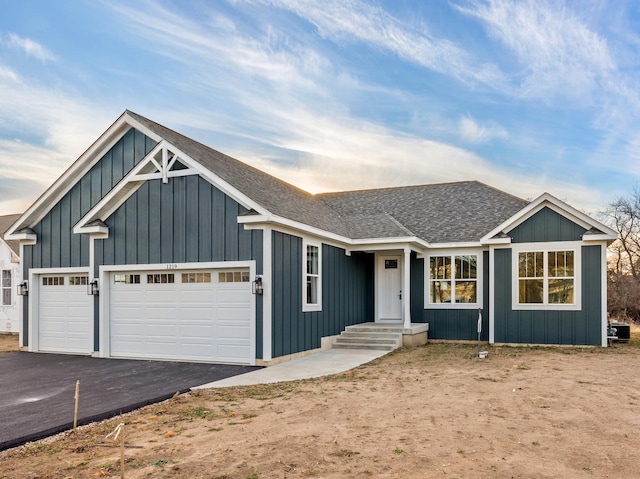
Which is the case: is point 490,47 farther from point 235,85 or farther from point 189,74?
point 189,74

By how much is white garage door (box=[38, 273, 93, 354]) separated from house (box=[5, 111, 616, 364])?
0.04 metres

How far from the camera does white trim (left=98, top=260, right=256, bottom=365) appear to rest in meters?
11.1

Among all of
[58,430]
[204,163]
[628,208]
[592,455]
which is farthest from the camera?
[628,208]

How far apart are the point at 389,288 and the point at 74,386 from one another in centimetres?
989

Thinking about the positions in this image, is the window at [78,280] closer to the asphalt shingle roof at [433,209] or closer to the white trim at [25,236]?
the white trim at [25,236]

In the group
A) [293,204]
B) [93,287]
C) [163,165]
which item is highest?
[163,165]

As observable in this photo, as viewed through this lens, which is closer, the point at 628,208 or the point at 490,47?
the point at 490,47

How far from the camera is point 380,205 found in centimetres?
1844

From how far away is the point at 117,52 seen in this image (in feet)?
43.5

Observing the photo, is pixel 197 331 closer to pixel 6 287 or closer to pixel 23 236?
pixel 23 236

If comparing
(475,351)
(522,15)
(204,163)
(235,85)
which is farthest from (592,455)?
(235,85)

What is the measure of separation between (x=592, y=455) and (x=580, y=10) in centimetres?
1120

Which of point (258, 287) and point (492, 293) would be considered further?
Result: point (492, 293)

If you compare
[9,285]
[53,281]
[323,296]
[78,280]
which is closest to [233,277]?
[323,296]
